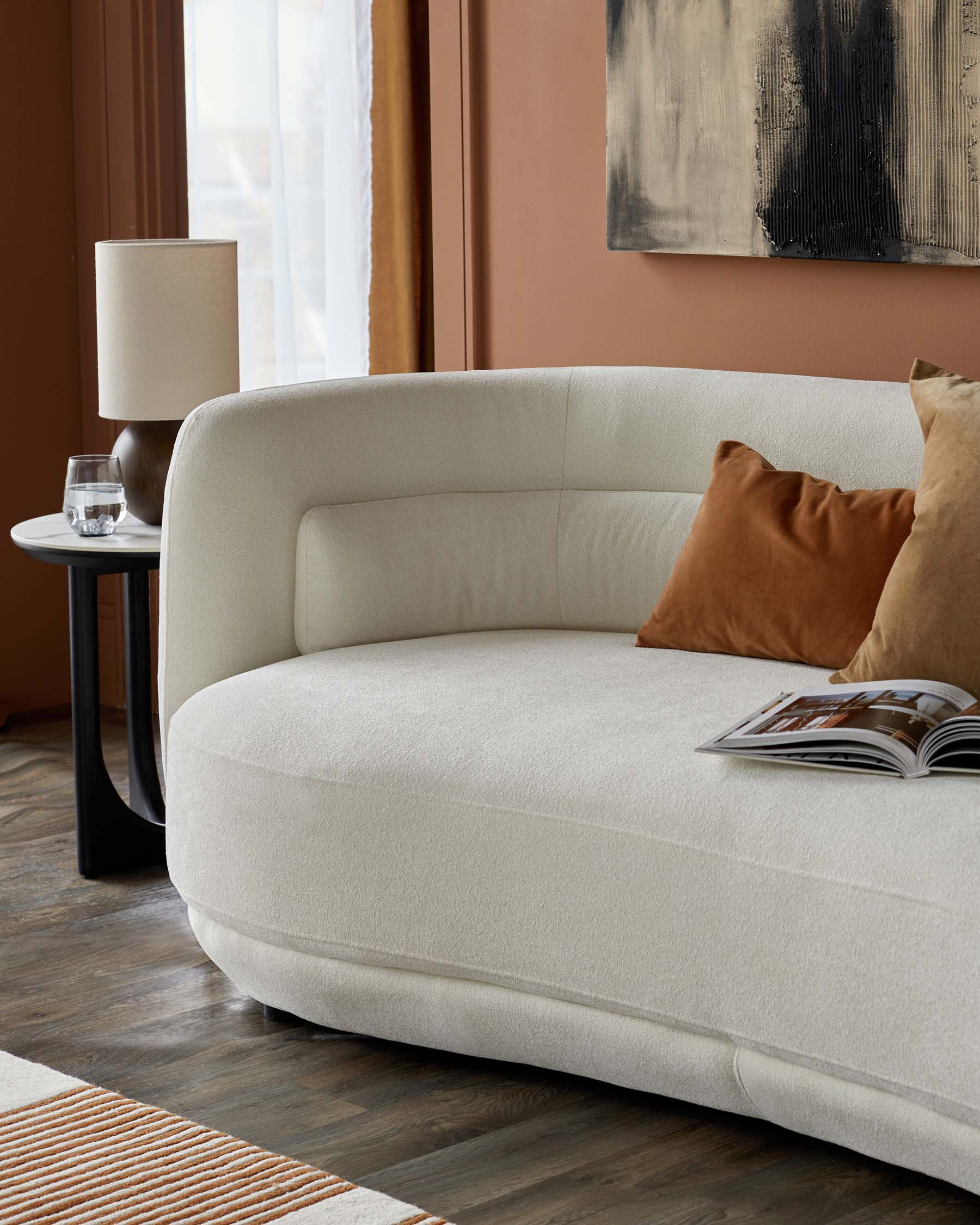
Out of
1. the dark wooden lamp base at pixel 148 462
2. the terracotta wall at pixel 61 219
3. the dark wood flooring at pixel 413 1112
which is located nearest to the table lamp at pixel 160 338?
the dark wooden lamp base at pixel 148 462

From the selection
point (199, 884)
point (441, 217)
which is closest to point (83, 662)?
point (199, 884)

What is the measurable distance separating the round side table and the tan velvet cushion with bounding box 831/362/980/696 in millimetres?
1291

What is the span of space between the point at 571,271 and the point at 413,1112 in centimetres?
190

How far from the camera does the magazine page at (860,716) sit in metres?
1.92

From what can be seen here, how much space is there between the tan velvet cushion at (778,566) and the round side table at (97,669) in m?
0.95

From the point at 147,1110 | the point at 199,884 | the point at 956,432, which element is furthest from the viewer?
the point at 199,884

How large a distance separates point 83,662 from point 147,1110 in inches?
43.1

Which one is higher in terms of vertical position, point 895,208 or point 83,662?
point 895,208

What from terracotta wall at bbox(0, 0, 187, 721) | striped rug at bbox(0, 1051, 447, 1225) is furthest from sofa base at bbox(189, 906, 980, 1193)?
terracotta wall at bbox(0, 0, 187, 721)

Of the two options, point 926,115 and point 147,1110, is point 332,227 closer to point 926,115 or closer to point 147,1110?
point 926,115

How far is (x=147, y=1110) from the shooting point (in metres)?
2.11

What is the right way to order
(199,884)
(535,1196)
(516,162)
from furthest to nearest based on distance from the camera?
1. (516,162)
2. (199,884)
3. (535,1196)

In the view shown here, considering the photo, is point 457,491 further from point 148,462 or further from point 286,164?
point 286,164

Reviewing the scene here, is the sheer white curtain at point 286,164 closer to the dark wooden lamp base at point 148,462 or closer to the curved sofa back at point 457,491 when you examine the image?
the dark wooden lamp base at point 148,462
